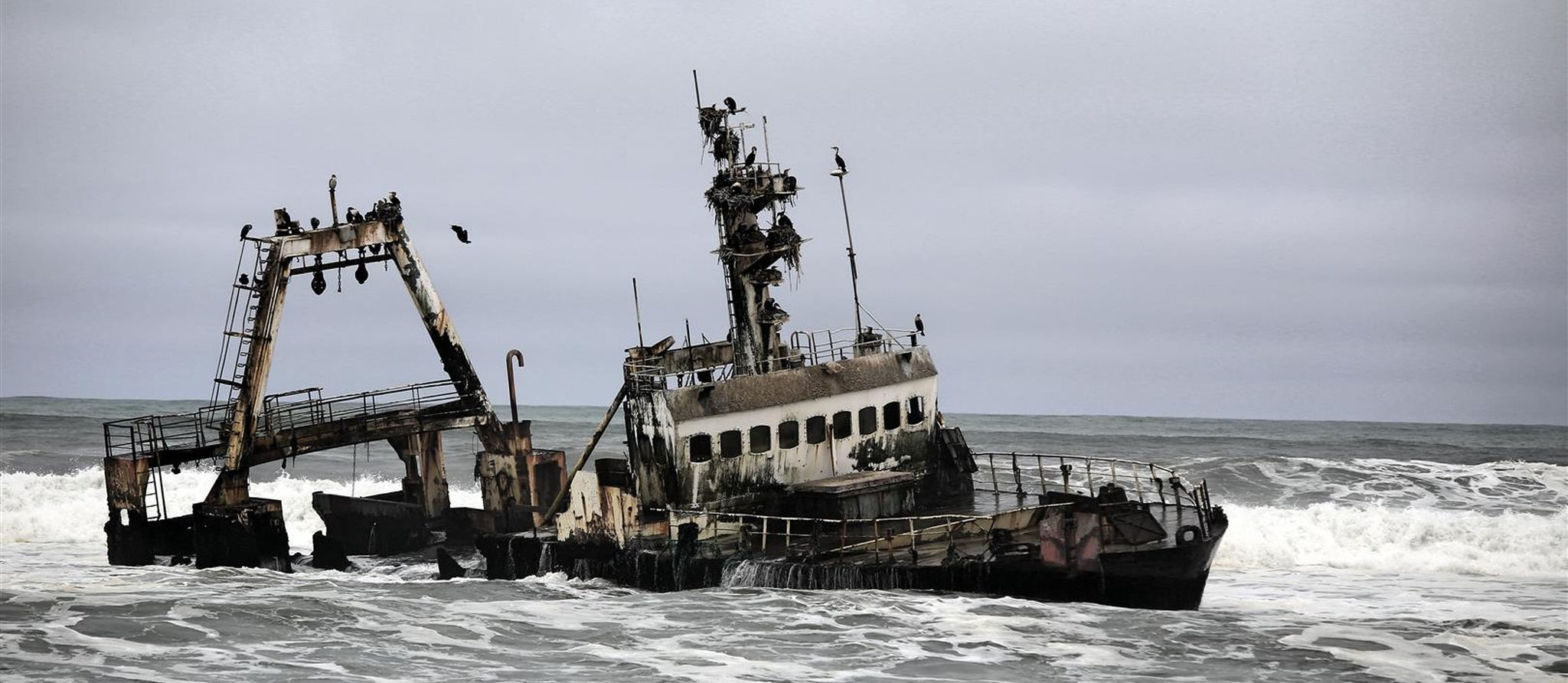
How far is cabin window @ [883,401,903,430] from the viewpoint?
2851cm

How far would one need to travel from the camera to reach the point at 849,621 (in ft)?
73.3

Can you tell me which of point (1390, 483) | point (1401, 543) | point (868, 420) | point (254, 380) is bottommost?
point (1401, 543)

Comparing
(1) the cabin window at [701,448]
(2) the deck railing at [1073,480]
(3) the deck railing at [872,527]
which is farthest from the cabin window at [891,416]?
(1) the cabin window at [701,448]

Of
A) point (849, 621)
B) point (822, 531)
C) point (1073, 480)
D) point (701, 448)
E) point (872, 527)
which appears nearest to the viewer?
point (849, 621)

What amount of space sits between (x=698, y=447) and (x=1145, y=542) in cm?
747

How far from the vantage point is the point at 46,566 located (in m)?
31.6

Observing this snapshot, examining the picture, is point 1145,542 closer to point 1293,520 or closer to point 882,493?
point 882,493

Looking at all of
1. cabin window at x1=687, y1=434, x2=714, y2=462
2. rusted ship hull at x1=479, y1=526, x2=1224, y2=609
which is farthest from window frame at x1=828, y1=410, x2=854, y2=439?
rusted ship hull at x1=479, y1=526, x2=1224, y2=609

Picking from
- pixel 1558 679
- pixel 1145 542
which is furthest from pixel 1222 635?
pixel 1558 679

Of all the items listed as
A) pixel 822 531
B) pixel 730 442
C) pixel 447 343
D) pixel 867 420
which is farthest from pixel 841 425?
pixel 447 343

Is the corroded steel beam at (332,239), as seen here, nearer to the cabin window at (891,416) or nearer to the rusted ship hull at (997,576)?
the rusted ship hull at (997,576)

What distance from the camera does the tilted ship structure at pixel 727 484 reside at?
2330cm

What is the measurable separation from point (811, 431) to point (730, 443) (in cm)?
162

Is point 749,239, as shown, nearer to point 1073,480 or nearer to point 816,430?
point 816,430
